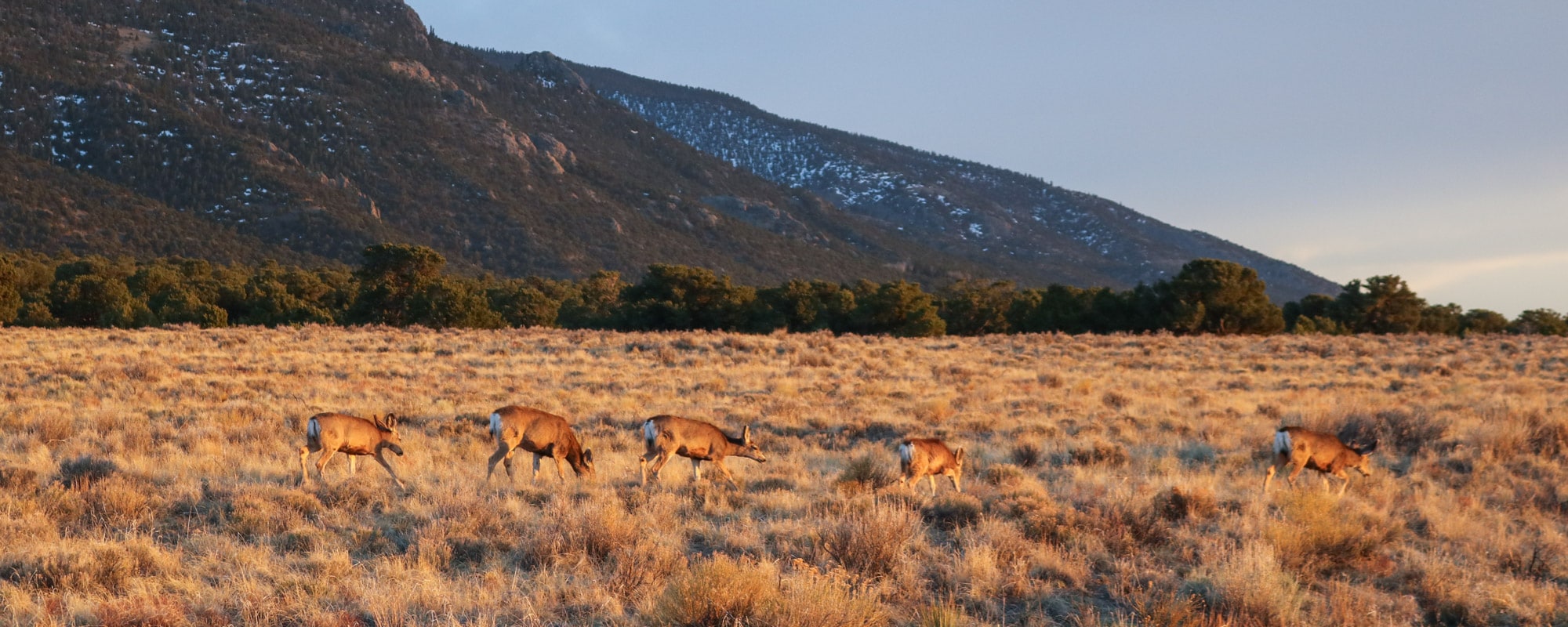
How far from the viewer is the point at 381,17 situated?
163m

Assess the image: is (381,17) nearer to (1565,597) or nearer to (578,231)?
(578,231)

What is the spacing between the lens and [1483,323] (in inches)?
2186

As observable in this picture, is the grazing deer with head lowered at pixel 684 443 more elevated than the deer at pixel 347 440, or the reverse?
the grazing deer with head lowered at pixel 684 443

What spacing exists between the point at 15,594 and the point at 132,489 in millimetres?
3082

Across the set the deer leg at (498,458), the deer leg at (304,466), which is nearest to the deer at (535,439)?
the deer leg at (498,458)

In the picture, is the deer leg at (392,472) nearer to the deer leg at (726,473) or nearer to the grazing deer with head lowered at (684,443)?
the grazing deer with head lowered at (684,443)

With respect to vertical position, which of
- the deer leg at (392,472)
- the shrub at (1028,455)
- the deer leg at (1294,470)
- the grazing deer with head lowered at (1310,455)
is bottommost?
the deer leg at (392,472)

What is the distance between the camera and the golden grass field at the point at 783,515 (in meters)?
6.02

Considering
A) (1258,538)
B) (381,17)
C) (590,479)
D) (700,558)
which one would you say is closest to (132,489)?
(590,479)

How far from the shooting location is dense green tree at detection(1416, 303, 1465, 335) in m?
49.9

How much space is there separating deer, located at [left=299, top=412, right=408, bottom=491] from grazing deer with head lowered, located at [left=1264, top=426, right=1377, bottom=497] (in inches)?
382

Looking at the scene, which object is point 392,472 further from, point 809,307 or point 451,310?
point 809,307

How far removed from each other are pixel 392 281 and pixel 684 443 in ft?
146

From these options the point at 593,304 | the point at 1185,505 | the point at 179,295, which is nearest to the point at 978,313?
the point at 593,304
